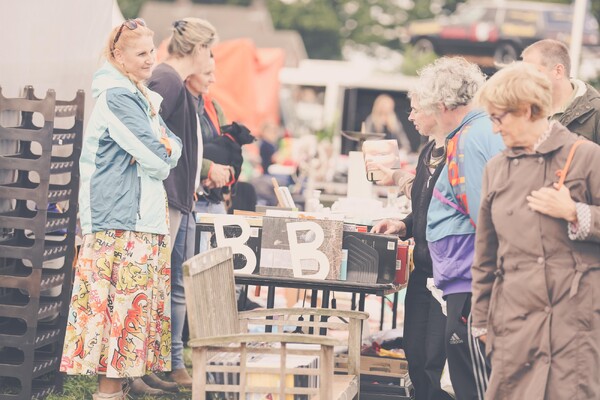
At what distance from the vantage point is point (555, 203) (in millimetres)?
3783

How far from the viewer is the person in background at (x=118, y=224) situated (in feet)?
17.4

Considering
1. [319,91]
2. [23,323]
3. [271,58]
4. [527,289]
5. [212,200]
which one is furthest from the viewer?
[319,91]

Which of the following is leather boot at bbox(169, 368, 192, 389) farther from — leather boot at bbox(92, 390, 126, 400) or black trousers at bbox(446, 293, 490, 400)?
black trousers at bbox(446, 293, 490, 400)

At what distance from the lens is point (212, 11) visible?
178 feet

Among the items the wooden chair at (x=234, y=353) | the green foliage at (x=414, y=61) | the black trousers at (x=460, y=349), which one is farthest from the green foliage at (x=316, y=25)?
the wooden chair at (x=234, y=353)

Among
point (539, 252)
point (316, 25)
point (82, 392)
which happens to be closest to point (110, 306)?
point (82, 392)

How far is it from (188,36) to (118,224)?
5.07 ft

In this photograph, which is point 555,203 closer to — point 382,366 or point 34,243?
point 382,366

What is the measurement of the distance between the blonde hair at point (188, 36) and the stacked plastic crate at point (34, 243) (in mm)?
676

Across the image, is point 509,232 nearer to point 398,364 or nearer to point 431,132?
point 431,132

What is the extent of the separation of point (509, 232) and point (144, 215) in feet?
6.80

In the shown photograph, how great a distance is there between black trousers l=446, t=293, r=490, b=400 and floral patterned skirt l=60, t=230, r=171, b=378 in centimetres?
154

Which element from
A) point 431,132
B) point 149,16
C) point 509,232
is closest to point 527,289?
point 509,232

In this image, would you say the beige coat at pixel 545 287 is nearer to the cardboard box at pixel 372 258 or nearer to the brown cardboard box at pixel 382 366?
the cardboard box at pixel 372 258
